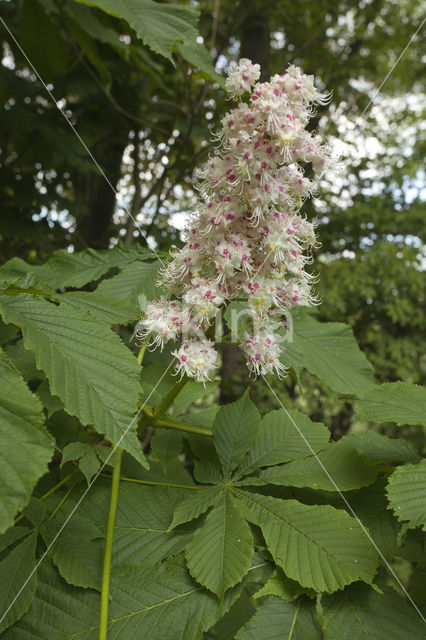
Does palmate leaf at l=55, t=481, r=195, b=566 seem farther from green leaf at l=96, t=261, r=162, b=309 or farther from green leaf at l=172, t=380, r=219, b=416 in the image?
green leaf at l=96, t=261, r=162, b=309

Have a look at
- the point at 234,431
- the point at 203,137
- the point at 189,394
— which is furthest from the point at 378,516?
the point at 203,137

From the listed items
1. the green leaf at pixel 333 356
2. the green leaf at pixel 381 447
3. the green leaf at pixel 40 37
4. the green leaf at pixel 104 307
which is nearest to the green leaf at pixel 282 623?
the green leaf at pixel 381 447

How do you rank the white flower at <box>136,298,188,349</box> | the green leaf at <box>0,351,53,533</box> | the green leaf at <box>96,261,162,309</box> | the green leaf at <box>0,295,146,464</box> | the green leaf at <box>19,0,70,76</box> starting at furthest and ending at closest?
the green leaf at <box>19,0,70,76</box> < the green leaf at <box>96,261,162,309</box> < the white flower at <box>136,298,188,349</box> < the green leaf at <box>0,295,146,464</box> < the green leaf at <box>0,351,53,533</box>

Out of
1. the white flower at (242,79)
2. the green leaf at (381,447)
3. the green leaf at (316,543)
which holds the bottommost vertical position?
the green leaf at (316,543)

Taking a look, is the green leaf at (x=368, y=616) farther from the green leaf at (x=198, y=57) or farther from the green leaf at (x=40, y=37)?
the green leaf at (x=40, y=37)

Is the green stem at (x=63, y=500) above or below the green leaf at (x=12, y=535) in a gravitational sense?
above

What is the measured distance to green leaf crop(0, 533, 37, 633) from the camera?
2.73 feet

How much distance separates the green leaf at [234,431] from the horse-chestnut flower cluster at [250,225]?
172 mm

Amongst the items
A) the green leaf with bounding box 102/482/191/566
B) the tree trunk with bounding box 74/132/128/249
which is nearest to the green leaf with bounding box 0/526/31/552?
the green leaf with bounding box 102/482/191/566

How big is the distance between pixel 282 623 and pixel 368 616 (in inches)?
5.8

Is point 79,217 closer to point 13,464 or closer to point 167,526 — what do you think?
point 167,526

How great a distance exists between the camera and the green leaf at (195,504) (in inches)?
37.3

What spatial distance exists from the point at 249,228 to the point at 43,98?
2.59 m

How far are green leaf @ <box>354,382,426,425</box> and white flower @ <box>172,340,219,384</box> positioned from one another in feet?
1.07
